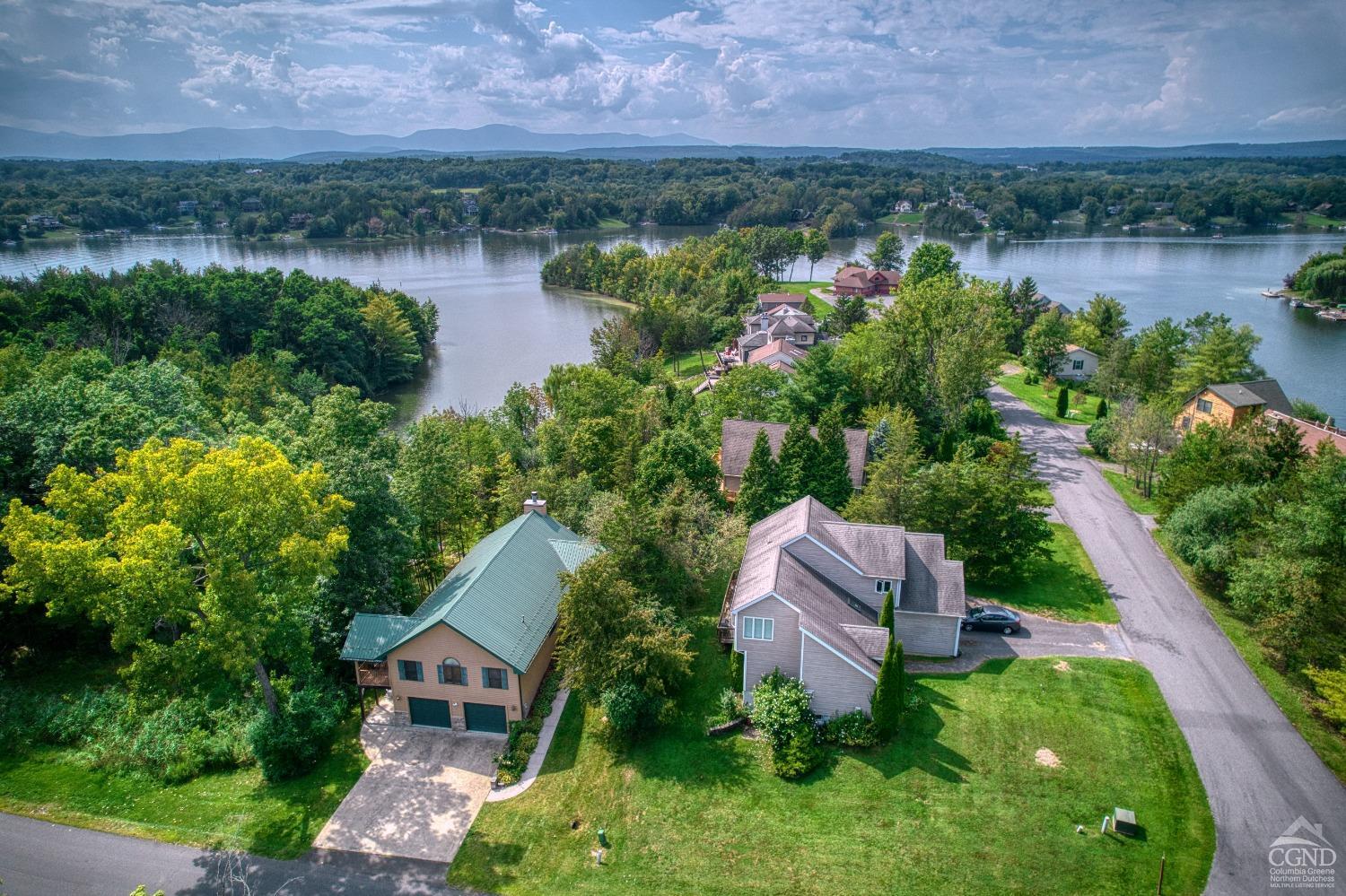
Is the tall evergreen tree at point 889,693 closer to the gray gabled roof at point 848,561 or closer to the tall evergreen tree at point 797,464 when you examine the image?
the gray gabled roof at point 848,561

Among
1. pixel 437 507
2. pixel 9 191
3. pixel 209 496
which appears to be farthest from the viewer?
pixel 9 191

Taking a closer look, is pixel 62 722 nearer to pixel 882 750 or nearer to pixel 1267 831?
pixel 882 750

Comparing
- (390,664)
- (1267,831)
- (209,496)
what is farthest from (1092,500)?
(209,496)

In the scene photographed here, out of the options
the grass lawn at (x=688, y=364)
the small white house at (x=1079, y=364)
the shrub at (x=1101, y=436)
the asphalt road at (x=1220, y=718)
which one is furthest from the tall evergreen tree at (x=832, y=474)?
the small white house at (x=1079, y=364)

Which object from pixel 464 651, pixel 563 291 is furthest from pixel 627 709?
pixel 563 291

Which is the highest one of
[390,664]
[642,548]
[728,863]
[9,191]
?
[9,191]

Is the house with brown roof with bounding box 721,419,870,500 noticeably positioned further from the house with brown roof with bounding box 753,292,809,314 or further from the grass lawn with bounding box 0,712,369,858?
the house with brown roof with bounding box 753,292,809,314
